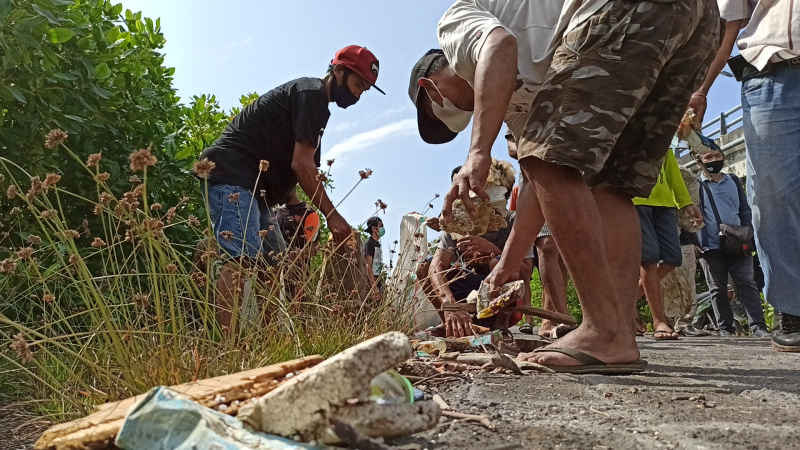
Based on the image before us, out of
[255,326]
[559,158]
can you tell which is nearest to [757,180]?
[559,158]

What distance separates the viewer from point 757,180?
9.50 feet

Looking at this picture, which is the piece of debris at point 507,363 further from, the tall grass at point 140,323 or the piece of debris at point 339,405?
the piece of debris at point 339,405

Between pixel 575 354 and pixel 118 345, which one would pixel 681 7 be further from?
pixel 118 345

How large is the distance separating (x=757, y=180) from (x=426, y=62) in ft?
5.42

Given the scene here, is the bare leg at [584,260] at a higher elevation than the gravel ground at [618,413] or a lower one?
higher

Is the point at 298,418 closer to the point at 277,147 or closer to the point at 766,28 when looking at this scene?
the point at 766,28

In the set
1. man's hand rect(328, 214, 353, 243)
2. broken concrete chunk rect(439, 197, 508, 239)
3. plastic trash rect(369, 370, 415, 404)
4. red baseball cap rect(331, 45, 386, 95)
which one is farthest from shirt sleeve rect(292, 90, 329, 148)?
plastic trash rect(369, 370, 415, 404)

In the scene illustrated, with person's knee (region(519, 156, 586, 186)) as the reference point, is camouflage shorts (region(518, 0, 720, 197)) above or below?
above

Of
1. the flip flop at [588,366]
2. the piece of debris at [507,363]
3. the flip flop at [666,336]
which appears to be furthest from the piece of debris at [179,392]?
the flip flop at [666,336]

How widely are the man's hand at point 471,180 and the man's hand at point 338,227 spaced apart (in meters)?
1.20

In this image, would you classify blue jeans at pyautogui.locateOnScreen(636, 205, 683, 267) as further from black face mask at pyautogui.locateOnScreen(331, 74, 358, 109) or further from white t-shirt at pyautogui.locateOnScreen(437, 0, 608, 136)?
white t-shirt at pyautogui.locateOnScreen(437, 0, 608, 136)

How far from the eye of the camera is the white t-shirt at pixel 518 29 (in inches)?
90.9

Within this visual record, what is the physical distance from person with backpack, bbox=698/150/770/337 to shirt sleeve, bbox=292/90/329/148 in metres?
3.75

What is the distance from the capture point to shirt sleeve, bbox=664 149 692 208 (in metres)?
5.45
